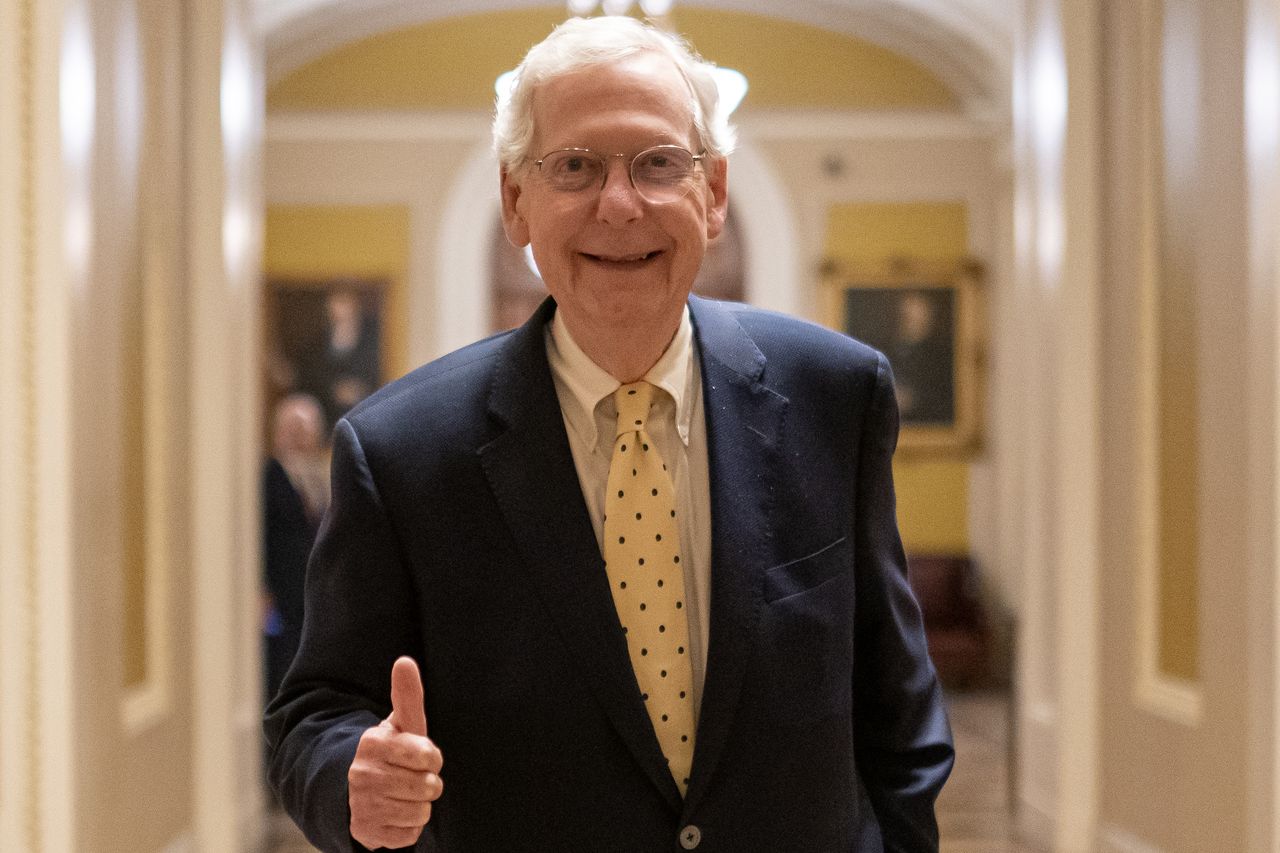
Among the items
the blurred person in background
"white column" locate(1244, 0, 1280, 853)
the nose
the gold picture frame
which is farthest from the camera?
the gold picture frame

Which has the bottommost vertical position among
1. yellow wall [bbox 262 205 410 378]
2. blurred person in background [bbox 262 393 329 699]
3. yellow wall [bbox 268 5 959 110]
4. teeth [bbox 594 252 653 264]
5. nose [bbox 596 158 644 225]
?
blurred person in background [bbox 262 393 329 699]

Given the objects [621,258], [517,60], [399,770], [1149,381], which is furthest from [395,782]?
[517,60]

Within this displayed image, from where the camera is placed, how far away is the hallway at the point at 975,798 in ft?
19.0

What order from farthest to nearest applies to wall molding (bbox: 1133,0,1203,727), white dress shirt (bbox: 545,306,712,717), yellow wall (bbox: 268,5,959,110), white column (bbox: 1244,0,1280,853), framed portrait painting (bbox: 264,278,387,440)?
framed portrait painting (bbox: 264,278,387,440) → yellow wall (bbox: 268,5,959,110) → wall molding (bbox: 1133,0,1203,727) → white column (bbox: 1244,0,1280,853) → white dress shirt (bbox: 545,306,712,717)

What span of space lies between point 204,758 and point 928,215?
7213 mm

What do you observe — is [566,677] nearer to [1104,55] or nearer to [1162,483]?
[1162,483]

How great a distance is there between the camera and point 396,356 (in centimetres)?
1025

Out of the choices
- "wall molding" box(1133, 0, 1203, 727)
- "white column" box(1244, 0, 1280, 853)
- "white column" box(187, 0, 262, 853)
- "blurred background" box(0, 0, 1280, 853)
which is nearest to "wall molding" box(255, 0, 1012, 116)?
"blurred background" box(0, 0, 1280, 853)

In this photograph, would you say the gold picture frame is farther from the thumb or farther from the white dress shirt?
the thumb

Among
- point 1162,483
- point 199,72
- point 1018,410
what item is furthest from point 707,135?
point 1018,410

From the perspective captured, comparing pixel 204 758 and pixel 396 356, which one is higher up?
pixel 396 356

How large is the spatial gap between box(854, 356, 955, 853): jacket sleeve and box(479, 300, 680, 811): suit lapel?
1.07ft

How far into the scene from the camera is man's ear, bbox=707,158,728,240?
1.55m

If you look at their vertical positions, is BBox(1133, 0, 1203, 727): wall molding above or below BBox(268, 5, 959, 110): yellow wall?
below
